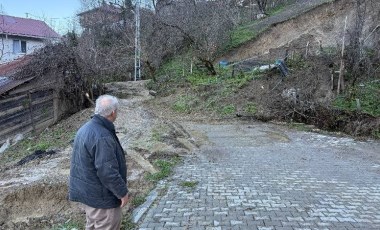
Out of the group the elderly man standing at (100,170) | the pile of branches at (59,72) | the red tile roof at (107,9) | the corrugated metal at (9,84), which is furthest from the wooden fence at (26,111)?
the red tile roof at (107,9)

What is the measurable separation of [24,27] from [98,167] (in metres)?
34.2

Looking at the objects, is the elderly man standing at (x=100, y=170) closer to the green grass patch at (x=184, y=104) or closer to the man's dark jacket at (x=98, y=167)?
the man's dark jacket at (x=98, y=167)

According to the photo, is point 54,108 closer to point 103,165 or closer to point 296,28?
point 103,165

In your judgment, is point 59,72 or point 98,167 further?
point 59,72

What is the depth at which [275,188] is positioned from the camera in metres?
6.52

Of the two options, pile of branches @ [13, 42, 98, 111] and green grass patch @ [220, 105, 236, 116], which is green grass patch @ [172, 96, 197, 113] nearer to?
green grass patch @ [220, 105, 236, 116]

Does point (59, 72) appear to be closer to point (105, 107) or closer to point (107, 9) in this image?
point (105, 107)

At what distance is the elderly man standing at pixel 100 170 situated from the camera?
140 inches

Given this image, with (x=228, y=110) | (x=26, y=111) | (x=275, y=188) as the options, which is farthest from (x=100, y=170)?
(x=228, y=110)

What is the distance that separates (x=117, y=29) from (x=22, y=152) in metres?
23.6

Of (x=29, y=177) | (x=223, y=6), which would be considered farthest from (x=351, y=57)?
(x=223, y=6)

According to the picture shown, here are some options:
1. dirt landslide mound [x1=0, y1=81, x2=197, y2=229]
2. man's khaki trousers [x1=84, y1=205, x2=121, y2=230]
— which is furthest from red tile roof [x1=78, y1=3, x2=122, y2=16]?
man's khaki trousers [x1=84, y1=205, x2=121, y2=230]

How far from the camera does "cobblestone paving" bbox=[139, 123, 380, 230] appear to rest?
16.6 feet

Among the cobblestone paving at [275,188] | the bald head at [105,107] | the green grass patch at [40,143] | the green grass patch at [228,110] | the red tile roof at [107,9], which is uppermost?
the red tile roof at [107,9]
